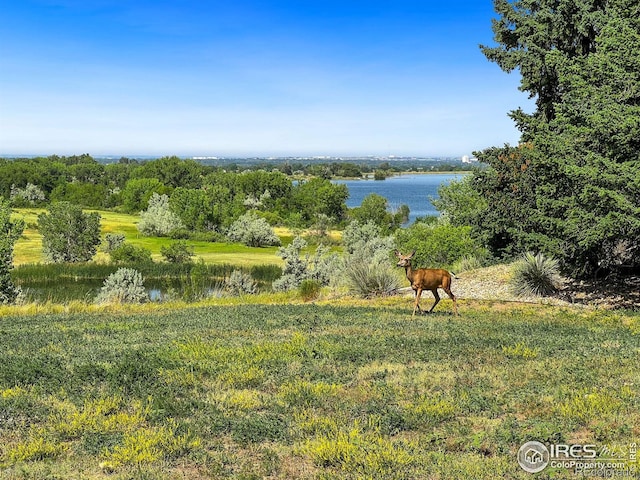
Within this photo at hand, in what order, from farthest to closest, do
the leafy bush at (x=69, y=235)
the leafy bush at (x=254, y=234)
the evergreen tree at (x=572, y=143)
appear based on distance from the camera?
the leafy bush at (x=254, y=234)
the leafy bush at (x=69, y=235)
the evergreen tree at (x=572, y=143)

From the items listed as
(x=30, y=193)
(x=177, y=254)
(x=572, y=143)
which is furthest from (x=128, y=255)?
(x=30, y=193)

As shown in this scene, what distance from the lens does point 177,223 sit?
95438 mm

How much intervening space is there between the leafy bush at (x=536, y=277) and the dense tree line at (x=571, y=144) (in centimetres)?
48

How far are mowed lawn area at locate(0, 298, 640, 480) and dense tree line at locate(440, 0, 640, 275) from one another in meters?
3.89

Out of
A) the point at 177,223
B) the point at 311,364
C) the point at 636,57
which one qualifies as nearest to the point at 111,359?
the point at 311,364

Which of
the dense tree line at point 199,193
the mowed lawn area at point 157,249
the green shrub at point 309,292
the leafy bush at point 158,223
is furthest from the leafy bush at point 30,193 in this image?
the green shrub at point 309,292

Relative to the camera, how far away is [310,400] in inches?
A: 250

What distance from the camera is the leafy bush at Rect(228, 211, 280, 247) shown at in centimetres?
8600

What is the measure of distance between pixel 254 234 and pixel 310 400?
80312 mm

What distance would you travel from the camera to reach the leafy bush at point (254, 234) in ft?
282

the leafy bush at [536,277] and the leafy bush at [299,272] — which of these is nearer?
the leafy bush at [536,277]

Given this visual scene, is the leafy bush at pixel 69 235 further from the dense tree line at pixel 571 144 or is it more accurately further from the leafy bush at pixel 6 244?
the dense tree line at pixel 571 144

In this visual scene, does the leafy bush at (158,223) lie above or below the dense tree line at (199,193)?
below

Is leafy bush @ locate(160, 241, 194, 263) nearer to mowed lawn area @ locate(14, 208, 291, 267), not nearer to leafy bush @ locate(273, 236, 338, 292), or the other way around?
mowed lawn area @ locate(14, 208, 291, 267)
